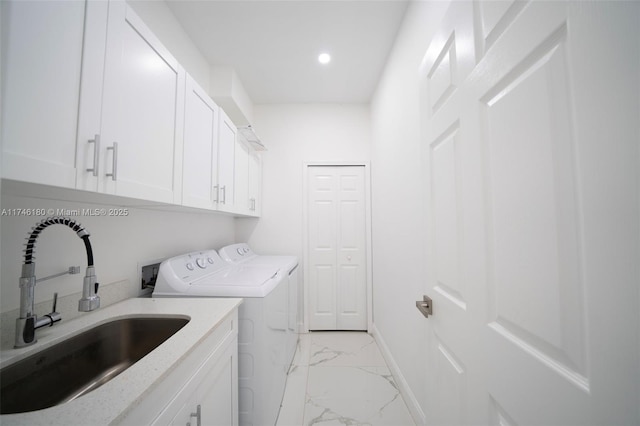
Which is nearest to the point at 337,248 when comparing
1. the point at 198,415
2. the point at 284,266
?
→ the point at 284,266

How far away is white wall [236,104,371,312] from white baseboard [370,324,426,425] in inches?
65.3

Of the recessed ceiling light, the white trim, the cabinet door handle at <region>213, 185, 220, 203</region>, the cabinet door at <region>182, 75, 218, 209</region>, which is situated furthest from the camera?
the white trim

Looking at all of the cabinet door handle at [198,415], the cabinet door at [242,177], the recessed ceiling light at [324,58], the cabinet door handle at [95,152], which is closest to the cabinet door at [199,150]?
the cabinet door at [242,177]

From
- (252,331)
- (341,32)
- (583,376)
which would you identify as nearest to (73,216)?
(252,331)

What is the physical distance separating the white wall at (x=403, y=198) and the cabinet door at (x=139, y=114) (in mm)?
1344

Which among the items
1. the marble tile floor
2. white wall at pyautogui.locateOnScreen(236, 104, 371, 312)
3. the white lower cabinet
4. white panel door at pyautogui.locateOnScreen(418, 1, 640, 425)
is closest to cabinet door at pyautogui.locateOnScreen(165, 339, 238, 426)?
the white lower cabinet

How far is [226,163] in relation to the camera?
5.95 feet

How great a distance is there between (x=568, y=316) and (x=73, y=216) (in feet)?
5.53

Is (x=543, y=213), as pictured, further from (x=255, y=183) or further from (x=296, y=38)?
(x=255, y=183)

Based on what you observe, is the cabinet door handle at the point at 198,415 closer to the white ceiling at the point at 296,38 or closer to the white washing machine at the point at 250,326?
the white washing machine at the point at 250,326

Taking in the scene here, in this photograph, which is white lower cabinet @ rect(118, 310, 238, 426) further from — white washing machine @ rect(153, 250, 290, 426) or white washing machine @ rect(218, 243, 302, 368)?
white washing machine @ rect(218, 243, 302, 368)

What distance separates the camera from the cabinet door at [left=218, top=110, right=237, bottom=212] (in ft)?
5.61

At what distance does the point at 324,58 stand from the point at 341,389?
2.89 metres

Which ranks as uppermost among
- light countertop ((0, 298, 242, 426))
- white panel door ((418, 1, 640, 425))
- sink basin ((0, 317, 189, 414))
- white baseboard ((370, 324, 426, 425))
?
white panel door ((418, 1, 640, 425))
